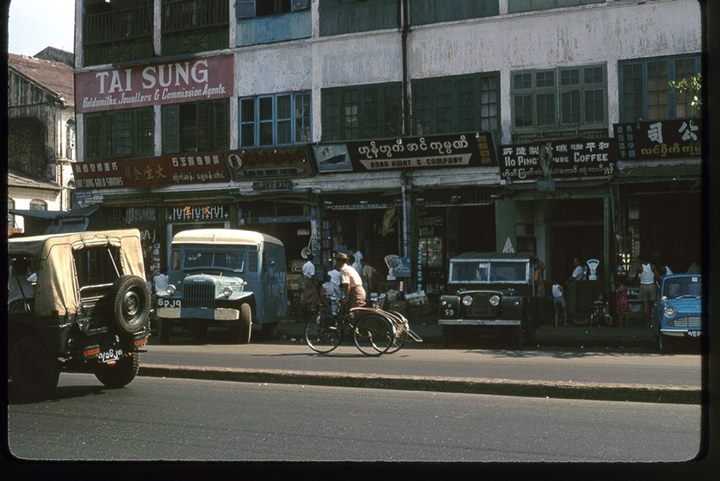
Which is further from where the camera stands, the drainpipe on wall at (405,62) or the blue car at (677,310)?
the drainpipe on wall at (405,62)

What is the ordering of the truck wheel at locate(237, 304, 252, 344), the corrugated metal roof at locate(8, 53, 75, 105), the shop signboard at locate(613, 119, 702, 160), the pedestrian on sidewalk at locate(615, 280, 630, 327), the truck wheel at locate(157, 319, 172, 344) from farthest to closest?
the corrugated metal roof at locate(8, 53, 75, 105) → the shop signboard at locate(613, 119, 702, 160) → the pedestrian on sidewalk at locate(615, 280, 630, 327) → the truck wheel at locate(157, 319, 172, 344) → the truck wheel at locate(237, 304, 252, 344)

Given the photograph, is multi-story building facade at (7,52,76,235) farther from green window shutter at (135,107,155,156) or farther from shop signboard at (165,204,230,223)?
shop signboard at (165,204,230,223)

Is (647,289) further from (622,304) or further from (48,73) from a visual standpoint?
(48,73)

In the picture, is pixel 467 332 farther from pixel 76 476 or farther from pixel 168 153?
pixel 76 476

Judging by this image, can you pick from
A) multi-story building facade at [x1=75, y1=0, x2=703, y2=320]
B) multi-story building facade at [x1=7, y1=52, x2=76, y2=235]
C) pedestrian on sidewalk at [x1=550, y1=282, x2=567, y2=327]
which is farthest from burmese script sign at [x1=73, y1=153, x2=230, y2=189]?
pedestrian on sidewalk at [x1=550, y1=282, x2=567, y2=327]

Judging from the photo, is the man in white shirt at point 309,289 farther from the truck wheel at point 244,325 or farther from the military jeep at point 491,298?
the military jeep at point 491,298

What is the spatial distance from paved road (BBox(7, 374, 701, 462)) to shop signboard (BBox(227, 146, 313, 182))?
1616 cm

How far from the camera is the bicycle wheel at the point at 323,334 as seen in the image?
16.6 meters

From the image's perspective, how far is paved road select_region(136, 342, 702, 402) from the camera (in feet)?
34.5

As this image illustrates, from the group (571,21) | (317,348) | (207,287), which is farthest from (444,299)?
(571,21)

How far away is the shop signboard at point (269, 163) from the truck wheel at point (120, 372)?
15525 millimetres

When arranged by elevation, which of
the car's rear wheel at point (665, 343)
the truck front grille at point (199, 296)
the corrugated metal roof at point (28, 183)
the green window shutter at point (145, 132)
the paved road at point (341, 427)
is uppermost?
the green window shutter at point (145, 132)

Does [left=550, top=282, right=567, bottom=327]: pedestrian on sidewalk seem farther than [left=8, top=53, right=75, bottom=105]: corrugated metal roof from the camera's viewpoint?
No

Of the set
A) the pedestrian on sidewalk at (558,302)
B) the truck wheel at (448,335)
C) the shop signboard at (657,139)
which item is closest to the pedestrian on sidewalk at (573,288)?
the pedestrian on sidewalk at (558,302)
